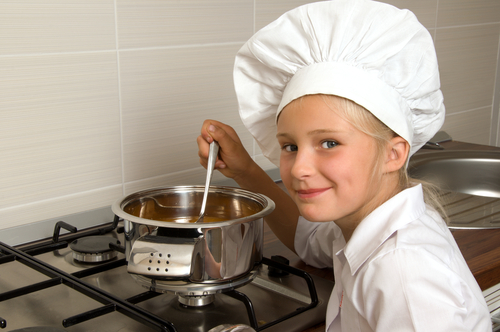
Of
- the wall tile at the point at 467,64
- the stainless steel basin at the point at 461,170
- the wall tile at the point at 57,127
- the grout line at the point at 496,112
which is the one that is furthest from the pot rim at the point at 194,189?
the grout line at the point at 496,112

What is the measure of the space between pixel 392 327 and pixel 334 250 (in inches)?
10.1

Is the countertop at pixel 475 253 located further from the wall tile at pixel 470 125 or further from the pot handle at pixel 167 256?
the wall tile at pixel 470 125

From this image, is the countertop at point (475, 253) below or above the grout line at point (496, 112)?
below

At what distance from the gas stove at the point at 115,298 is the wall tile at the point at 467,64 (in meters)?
1.25

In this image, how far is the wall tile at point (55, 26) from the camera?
92 cm

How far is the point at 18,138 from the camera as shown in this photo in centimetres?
96

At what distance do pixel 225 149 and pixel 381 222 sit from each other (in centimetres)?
33

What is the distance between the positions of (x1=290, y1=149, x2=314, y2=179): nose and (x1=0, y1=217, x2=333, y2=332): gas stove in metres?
0.16

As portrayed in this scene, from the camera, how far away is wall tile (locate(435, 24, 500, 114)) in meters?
1.88

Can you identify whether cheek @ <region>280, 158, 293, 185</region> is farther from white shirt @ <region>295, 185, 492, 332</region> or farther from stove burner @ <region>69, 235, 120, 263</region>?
stove burner @ <region>69, 235, 120, 263</region>

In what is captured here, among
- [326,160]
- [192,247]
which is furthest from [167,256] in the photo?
[326,160]

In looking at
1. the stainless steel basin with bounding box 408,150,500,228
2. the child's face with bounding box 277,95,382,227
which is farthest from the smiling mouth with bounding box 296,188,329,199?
the stainless steel basin with bounding box 408,150,500,228

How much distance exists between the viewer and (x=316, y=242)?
37.4 inches

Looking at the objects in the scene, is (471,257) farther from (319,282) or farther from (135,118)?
(135,118)
